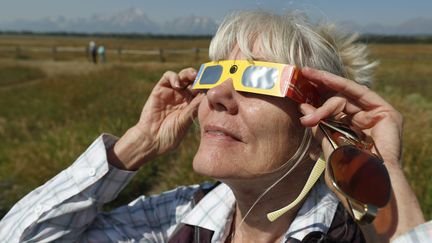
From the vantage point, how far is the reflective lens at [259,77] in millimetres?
1811

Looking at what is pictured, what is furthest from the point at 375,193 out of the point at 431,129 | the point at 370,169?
the point at 431,129

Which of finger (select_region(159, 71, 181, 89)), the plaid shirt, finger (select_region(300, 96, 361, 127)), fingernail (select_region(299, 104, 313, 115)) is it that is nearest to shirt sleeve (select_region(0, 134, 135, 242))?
the plaid shirt

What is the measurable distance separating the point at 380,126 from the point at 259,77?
1.67 ft

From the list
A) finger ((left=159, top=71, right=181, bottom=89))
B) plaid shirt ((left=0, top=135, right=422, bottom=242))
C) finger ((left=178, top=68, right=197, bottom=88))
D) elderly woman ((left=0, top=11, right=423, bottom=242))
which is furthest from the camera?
finger ((left=159, top=71, right=181, bottom=89))

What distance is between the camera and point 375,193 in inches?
47.4

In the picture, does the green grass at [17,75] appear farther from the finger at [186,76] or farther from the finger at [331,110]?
the finger at [331,110]

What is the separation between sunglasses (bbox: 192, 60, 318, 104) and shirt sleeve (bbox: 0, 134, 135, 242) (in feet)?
2.61

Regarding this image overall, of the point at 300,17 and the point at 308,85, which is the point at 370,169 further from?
the point at 300,17

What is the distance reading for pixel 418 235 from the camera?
1.33 meters

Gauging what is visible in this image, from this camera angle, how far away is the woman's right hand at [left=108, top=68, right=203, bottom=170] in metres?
2.45

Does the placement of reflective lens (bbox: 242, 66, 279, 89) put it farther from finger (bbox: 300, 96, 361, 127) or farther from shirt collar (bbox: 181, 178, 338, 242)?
shirt collar (bbox: 181, 178, 338, 242)

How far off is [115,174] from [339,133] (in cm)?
129

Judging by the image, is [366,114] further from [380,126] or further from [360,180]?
[360,180]

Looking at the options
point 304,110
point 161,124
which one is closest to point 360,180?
point 304,110
